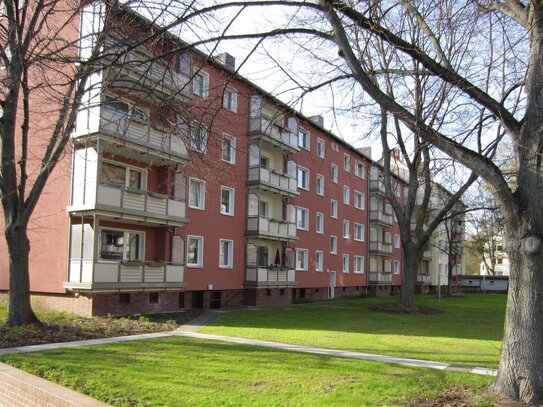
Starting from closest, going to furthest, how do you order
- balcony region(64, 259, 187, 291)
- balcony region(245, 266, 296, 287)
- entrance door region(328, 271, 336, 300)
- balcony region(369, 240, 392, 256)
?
balcony region(64, 259, 187, 291) → balcony region(245, 266, 296, 287) → entrance door region(328, 271, 336, 300) → balcony region(369, 240, 392, 256)

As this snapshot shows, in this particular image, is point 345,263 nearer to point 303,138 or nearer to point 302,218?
point 302,218

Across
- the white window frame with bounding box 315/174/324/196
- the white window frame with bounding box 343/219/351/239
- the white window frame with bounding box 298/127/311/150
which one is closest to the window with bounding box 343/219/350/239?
the white window frame with bounding box 343/219/351/239

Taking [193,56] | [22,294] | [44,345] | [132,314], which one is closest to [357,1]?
[193,56]

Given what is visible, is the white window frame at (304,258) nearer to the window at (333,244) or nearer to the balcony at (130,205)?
the window at (333,244)

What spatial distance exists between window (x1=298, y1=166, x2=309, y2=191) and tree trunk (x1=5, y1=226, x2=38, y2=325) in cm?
2206

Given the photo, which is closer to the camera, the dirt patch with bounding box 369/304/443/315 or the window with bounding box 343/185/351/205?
the dirt patch with bounding box 369/304/443/315

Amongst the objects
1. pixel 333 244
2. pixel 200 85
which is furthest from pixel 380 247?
pixel 200 85

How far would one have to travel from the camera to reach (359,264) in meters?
44.0

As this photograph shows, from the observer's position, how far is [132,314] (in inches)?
764

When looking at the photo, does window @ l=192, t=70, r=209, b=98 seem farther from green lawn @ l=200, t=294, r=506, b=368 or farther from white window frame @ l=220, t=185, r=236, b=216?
white window frame @ l=220, t=185, r=236, b=216

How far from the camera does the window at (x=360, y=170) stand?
42922 millimetres

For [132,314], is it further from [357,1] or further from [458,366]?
[357,1]

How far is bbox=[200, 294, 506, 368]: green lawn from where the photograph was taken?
476 inches

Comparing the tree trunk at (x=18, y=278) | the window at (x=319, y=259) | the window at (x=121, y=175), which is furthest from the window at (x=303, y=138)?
the tree trunk at (x=18, y=278)
